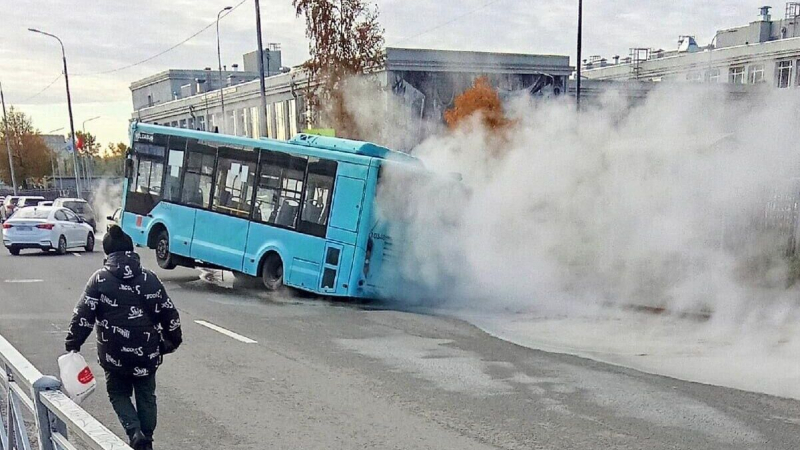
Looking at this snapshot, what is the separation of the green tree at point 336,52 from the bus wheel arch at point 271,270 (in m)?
7.93

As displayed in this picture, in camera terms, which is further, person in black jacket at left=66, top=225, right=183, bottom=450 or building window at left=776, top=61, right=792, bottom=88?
building window at left=776, top=61, right=792, bottom=88

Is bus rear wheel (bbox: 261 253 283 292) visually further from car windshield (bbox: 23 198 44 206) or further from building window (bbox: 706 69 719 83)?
car windshield (bbox: 23 198 44 206)

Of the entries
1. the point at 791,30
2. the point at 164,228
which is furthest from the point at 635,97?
the point at 791,30

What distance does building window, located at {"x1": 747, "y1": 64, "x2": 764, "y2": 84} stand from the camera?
11318 millimetres

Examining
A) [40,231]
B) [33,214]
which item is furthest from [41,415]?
[33,214]

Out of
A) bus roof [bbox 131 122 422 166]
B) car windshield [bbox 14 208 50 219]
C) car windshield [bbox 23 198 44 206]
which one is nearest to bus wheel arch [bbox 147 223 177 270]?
bus roof [bbox 131 122 422 166]

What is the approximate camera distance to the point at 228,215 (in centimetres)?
1341

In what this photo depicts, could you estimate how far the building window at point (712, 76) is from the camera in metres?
10.8

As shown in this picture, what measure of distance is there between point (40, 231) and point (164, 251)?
27.1 ft

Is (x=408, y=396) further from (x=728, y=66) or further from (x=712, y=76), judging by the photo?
(x=728, y=66)

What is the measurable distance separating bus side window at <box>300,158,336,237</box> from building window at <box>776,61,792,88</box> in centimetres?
754

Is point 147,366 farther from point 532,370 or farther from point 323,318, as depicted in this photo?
point 323,318

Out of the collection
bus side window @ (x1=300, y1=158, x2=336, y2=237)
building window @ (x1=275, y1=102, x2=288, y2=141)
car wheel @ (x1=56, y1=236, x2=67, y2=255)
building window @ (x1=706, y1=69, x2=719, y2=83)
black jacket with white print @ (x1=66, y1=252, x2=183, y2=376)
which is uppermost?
building window @ (x1=275, y1=102, x2=288, y2=141)

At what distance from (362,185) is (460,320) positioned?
2886mm
